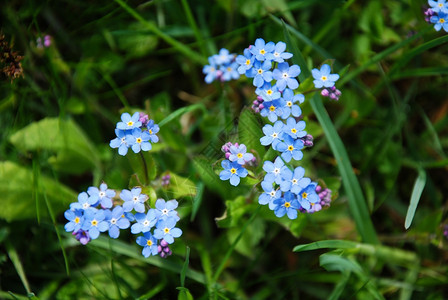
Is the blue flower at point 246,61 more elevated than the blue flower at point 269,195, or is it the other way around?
the blue flower at point 246,61

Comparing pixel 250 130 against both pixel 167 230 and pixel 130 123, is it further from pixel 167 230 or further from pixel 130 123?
pixel 167 230

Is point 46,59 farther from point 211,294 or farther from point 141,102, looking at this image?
point 211,294

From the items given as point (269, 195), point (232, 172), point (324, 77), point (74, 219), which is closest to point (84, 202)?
point (74, 219)

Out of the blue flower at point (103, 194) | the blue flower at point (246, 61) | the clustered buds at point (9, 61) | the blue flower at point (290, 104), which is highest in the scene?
the clustered buds at point (9, 61)

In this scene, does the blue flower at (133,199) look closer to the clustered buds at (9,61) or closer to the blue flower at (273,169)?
the blue flower at (273,169)

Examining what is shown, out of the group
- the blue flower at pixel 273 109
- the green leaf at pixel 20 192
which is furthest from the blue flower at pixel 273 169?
the green leaf at pixel 20 192

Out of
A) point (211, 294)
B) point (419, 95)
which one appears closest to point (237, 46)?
point (419, 95)

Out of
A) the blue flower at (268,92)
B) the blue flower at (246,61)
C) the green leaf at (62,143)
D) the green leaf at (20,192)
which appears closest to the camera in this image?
the blue flower at (268,92)
